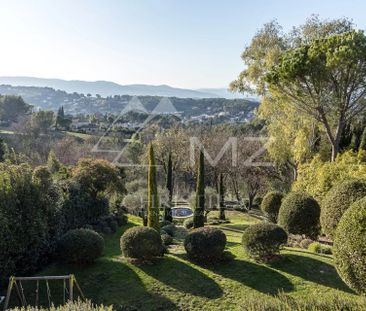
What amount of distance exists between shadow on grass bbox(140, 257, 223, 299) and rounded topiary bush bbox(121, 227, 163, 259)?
1.28ft

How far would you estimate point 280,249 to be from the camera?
10.7 meters

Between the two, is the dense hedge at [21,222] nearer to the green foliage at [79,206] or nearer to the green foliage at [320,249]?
the green foliage at [79,206]

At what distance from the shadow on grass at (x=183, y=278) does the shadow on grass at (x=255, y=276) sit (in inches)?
23.1

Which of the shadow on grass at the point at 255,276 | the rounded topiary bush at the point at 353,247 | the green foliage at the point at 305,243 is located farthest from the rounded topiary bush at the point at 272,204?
the rounded topiary bush at the point at 353,247

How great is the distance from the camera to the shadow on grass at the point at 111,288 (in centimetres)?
880

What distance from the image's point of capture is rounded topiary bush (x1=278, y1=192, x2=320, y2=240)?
12.4m

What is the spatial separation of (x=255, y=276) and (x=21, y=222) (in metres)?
6.88

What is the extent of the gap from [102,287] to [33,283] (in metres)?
2.00

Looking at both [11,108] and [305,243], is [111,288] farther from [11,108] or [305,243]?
[11,108]

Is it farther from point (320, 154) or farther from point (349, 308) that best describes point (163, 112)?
point (349, 308)

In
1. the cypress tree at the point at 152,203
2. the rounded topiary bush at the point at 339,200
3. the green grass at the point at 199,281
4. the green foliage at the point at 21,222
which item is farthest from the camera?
the cypress tree at the point at 152,203

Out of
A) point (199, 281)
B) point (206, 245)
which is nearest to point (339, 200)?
point (206, 245)

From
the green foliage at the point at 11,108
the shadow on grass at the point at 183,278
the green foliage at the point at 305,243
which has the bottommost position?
the shadow on grass at the point at 183,278

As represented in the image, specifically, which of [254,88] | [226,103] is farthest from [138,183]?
[226,103]
